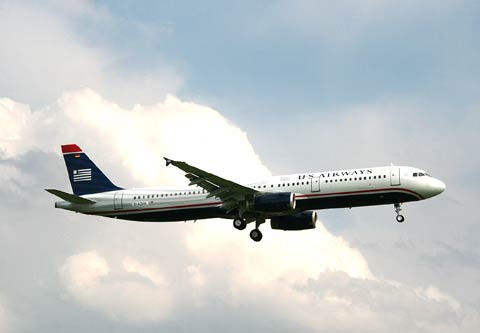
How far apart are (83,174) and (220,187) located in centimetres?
1510

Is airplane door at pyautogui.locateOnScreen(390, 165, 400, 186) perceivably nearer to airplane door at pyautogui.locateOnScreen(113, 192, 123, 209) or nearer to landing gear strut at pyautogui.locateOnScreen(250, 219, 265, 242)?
landing gear strut at pyautogui.locateOnScreen(250, 219, 265, 242)

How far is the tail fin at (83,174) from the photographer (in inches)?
2950

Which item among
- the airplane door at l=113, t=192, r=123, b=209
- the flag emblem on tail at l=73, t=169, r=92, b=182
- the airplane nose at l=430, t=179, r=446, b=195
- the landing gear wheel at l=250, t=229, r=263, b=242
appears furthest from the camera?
the flag emblem on tail at l=73, t=169, r=92, b=182

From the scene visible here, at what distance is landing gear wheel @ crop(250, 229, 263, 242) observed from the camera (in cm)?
7219

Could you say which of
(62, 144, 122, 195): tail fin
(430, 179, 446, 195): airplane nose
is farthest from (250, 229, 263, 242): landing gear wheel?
(430, 179, 446, 195): airplane nose

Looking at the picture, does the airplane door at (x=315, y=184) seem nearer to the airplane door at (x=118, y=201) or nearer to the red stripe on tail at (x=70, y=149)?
the airplane door at (x=118, y=201)

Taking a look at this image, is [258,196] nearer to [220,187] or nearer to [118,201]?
[220,187]

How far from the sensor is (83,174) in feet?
252

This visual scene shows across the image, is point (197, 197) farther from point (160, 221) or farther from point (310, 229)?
point (310, 229)

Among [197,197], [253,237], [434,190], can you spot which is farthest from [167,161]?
[434,190]

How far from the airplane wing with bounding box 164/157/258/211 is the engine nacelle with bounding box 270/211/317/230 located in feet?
17.1

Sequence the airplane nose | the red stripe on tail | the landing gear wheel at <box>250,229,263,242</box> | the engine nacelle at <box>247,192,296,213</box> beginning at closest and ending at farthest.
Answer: the engine nacelle at <box>247,192,296,213</box> < the airplane nose < the landing gear wheel at <box>250,229,263,242</box> < the red stripe on tail

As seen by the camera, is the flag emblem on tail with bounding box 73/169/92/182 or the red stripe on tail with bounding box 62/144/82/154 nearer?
the flag emblem on tail with bounding box 73/169/92/182

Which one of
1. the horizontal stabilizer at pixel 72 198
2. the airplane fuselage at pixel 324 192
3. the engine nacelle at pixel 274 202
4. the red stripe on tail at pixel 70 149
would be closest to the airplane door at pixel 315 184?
the airplane fuselage at pixel 324 192
